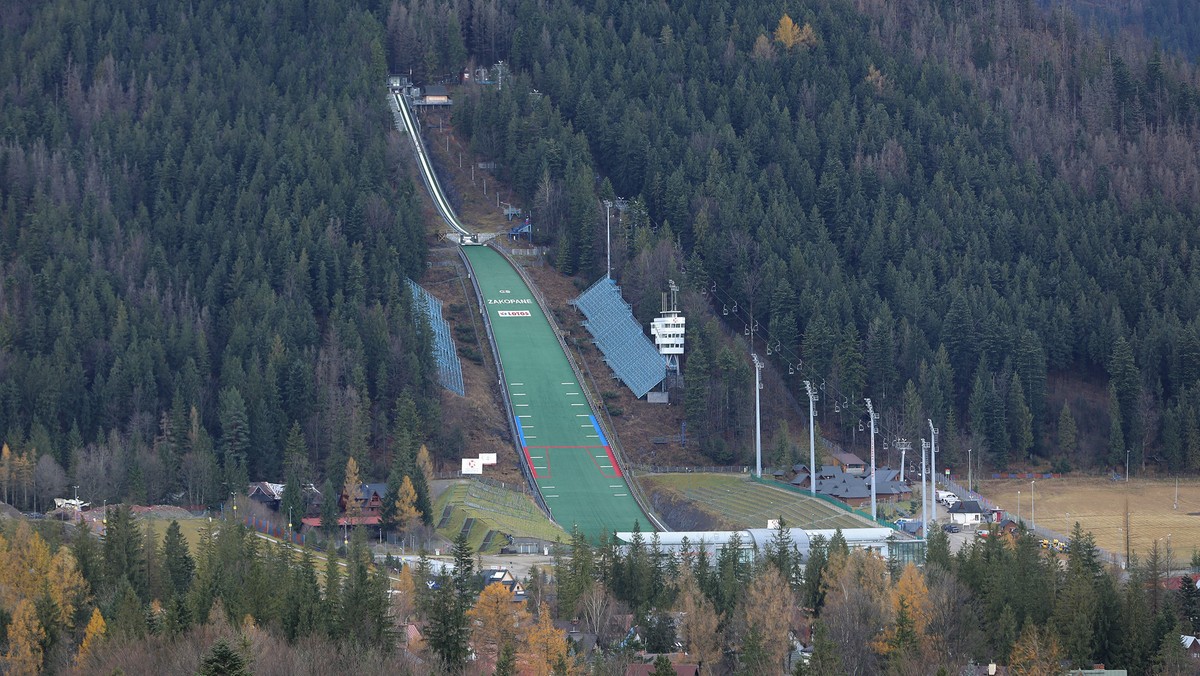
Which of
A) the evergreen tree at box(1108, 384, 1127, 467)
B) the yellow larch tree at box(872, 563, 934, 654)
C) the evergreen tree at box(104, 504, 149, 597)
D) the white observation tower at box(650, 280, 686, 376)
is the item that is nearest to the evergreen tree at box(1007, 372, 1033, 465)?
the evergreen tree at box(1108, 384, 1127, 467)

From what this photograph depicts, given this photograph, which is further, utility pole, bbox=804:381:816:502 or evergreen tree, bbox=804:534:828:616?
utility pole, bbox=804:381:816:502

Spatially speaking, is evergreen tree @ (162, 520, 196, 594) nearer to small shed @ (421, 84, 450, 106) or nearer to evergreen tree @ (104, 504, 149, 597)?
evergreen tree @ (104, 504, 149, 597)

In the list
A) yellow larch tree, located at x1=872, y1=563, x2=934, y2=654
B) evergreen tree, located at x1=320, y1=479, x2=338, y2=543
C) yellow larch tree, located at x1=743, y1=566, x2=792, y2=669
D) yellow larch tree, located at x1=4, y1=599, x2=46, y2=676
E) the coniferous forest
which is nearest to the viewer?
yellow larch tree, located at x1=4, y1=599, x2=46, y2=676

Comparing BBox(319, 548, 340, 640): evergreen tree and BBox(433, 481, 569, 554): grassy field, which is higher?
A: BBox(433, 481, 569, 554): grassy field

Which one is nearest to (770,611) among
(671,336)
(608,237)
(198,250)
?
(671,336)

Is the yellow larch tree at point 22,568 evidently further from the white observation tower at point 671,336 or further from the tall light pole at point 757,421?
the white observation tower at point 671,336

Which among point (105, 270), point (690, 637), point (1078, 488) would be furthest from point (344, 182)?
point (690, 637)

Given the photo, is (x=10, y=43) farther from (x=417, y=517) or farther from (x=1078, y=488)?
(x=1078, y=488)
